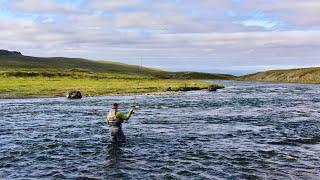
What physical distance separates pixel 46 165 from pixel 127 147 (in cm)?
574

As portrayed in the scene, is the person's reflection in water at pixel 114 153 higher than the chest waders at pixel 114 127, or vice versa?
the chest waders at pixel 114 127

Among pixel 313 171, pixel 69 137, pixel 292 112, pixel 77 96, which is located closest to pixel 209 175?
pixel 313 171

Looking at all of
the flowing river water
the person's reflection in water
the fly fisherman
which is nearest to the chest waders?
the fly fisherman

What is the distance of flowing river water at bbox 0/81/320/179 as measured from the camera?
72.8 feet

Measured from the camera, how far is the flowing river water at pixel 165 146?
22.2m

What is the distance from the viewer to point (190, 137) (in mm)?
32438

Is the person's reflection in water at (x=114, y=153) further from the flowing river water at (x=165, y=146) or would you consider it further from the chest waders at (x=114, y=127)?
the chest waders at (x=114, y=127)

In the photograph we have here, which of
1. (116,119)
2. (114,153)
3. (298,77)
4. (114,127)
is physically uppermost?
(298,77)

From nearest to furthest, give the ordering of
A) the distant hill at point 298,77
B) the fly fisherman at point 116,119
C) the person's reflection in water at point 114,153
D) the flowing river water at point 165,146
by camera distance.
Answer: the flowing river water at point 165,146
the person's reflection in water at point 114,153
the fly fisherman at point 116,119
the distant hill at point 298,77

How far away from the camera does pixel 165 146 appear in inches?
1131

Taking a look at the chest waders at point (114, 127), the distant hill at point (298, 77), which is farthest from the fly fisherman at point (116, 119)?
the distant hill at point (298, 77)

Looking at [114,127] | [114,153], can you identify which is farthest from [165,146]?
[114,153]

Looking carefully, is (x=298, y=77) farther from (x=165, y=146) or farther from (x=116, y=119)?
(x=116, y=119)

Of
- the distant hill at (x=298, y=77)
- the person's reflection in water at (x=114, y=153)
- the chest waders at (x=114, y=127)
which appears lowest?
the person's reflection in water at (x=114, y=153)
